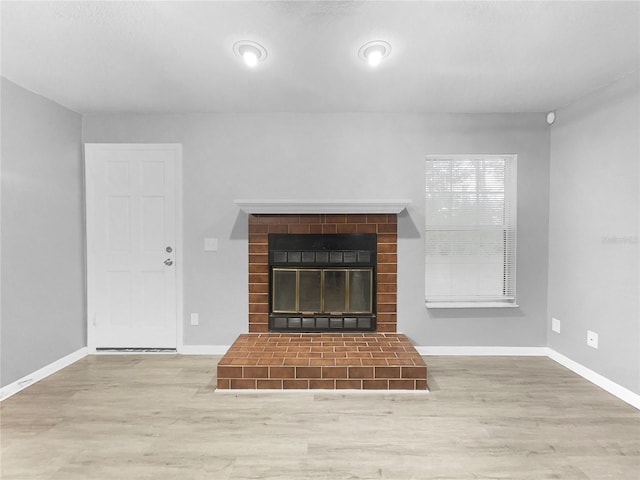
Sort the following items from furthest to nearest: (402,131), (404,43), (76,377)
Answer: (402,131) < (76,377) < (404,43)

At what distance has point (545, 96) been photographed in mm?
2830

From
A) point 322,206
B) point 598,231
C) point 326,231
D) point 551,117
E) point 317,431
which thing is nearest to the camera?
point 317,431

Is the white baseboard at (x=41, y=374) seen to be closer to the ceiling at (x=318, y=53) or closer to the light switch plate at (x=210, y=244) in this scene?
the light switch plate at (x=210, y=244)

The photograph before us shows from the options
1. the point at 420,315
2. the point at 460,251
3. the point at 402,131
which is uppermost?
the point at 402,131

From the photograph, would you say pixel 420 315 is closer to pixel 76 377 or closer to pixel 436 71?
pixel 436 71

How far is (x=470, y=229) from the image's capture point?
10.8 feet

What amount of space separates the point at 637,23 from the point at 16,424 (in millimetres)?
4235

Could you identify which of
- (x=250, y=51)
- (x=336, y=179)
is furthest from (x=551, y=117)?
(x=250, y=51)

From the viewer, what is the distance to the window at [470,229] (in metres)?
3.29

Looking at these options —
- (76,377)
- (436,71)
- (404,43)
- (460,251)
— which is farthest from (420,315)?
(76,377)

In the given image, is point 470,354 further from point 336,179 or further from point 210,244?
point 210,244

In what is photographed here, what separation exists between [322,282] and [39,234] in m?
2.37

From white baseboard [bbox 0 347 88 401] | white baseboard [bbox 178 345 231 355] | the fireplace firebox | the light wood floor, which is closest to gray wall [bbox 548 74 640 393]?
the light wood floor

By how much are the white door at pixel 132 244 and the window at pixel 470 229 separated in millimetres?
2463
